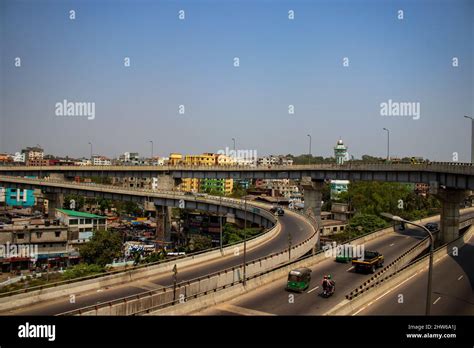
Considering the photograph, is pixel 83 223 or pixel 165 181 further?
pixel 165 181

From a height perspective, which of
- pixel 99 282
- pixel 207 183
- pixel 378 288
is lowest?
pixel 378 288

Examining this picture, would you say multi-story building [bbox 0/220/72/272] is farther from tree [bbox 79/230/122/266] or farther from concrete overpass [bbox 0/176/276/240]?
concrete overpass [bbox 0/176/276/240]

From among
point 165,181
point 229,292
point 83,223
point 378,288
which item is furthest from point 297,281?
point 165,181

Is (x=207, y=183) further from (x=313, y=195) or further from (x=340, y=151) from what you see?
(x=313, y=195)

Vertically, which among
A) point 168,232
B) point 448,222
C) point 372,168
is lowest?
point 168,232

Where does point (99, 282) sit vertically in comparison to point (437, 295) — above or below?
above
